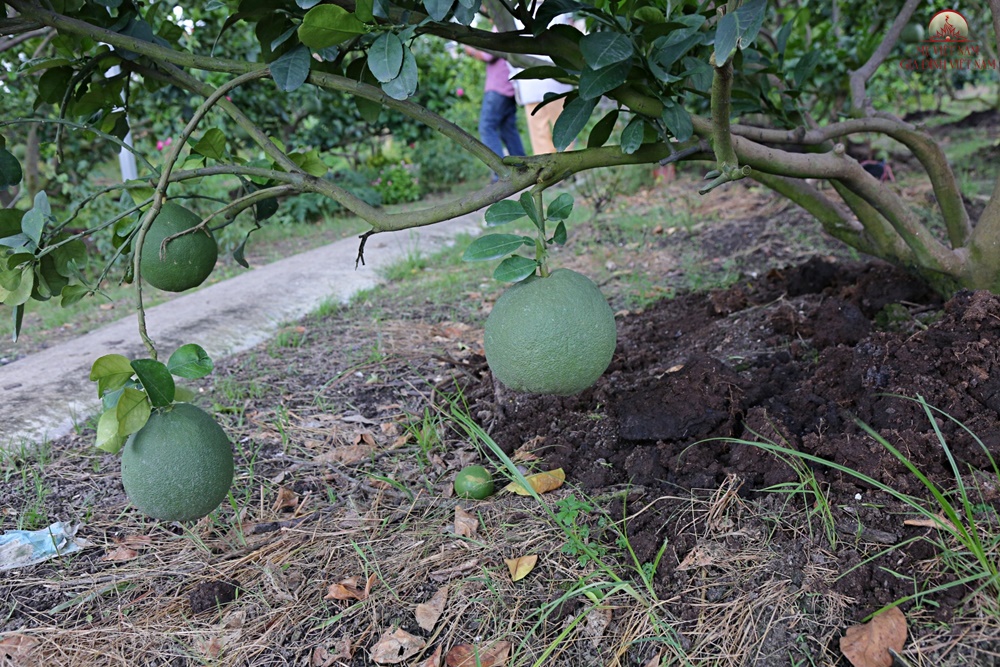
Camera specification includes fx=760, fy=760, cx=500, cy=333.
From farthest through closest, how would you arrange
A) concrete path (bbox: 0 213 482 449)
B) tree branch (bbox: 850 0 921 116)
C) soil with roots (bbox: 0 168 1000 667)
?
concrete path (bbox: 0 213 482 449)
tree branch (bbox: 850 0 921 116)
soil with roots (bbox: 0 168 1000 667)

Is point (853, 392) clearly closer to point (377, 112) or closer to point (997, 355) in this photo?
point (997, 355)

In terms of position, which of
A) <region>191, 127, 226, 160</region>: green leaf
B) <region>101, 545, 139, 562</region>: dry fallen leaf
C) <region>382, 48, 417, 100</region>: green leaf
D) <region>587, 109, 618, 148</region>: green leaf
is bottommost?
<region>101, 545, 139, 562</region>: dry fallen leaf

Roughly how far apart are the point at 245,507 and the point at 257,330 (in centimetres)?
165

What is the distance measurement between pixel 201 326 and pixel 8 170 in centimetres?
190

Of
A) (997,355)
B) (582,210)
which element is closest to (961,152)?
(582,210)

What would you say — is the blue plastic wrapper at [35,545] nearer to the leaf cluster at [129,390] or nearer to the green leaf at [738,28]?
the leaf cluster at [129,390]

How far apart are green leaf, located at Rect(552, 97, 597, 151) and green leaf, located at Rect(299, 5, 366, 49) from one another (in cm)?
44

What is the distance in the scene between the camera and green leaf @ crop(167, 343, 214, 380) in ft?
4.20

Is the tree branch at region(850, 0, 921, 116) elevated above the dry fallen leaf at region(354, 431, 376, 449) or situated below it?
above

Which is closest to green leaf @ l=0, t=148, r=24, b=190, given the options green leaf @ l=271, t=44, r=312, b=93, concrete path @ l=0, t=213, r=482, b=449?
green leaf @ l=271, t=44, r=312, b=93

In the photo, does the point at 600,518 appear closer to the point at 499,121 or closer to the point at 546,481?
the point at 546,481

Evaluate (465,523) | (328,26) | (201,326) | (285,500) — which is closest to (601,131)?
(328,26)

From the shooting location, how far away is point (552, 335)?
1402mm

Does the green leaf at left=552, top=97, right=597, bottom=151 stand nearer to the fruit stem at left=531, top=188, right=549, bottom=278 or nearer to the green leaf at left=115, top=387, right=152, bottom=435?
the fruit stem at left=531, top=188, right=549, bottom=278
